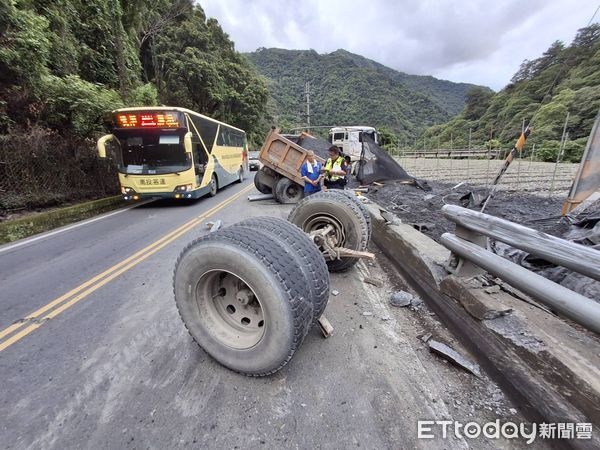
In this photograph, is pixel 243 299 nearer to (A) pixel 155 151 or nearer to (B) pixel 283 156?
(B) pixel 283 156

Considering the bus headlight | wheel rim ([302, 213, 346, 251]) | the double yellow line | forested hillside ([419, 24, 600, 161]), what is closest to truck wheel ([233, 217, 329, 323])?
wheel rim ([302, 213, 346, 251])

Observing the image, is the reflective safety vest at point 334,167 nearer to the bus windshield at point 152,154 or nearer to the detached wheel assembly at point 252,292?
the detached wheel assembly at point 252,292

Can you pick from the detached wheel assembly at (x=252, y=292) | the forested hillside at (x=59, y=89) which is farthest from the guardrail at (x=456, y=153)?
the detached wheel assembly at (x=252, y=292)

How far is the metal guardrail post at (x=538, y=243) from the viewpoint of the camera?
1.37 m

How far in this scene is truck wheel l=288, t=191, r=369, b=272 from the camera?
11.5 ft

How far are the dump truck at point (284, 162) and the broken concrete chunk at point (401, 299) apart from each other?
5849 millimetres

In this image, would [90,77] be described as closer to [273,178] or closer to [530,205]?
[273,178]

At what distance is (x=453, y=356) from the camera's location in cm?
211

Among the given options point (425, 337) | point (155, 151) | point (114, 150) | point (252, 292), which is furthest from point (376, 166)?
point (252, 292)

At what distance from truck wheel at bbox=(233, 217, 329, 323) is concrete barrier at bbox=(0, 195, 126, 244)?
708cm

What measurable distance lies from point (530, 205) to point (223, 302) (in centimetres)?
713

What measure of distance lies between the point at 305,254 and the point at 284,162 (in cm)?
704

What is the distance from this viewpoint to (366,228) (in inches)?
138

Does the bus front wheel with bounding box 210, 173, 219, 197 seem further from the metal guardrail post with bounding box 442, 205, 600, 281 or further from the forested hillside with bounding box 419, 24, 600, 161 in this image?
the forested hillside with bounding box 419, 24, 600, 161
